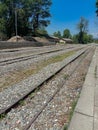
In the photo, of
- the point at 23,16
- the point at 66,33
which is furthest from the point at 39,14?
the point at 66,33

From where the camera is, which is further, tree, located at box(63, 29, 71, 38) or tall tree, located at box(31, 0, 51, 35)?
tree, located at box(63, 29, 71, 38)

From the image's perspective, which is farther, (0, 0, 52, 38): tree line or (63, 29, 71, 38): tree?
(63, 29, 71, 38): tree

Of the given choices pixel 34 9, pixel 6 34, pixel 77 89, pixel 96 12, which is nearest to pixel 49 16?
pixel 34 9

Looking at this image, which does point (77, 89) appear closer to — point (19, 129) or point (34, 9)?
point (19, 129)

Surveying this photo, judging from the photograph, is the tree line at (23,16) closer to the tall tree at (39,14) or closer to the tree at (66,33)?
the tall tree at (39,14)

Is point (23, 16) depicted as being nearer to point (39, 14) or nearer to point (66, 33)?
point (39, 14)

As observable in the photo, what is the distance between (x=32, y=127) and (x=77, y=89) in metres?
3.29

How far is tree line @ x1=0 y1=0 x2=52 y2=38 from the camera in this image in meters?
52.9

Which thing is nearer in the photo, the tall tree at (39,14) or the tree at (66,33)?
the tall tree at (39,14)

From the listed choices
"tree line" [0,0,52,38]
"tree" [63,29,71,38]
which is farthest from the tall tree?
"tree" [63,29,71,38]

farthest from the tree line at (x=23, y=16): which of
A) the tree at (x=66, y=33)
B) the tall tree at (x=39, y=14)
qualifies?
the tree at (x=66, y=33)

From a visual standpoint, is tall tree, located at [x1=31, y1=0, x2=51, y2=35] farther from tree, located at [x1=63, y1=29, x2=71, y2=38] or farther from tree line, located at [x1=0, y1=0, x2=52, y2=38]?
tree, located at [x1=63, y1=29, x2=71, y2=38]

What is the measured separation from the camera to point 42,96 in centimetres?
559

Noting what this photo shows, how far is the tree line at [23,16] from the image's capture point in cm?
5291
